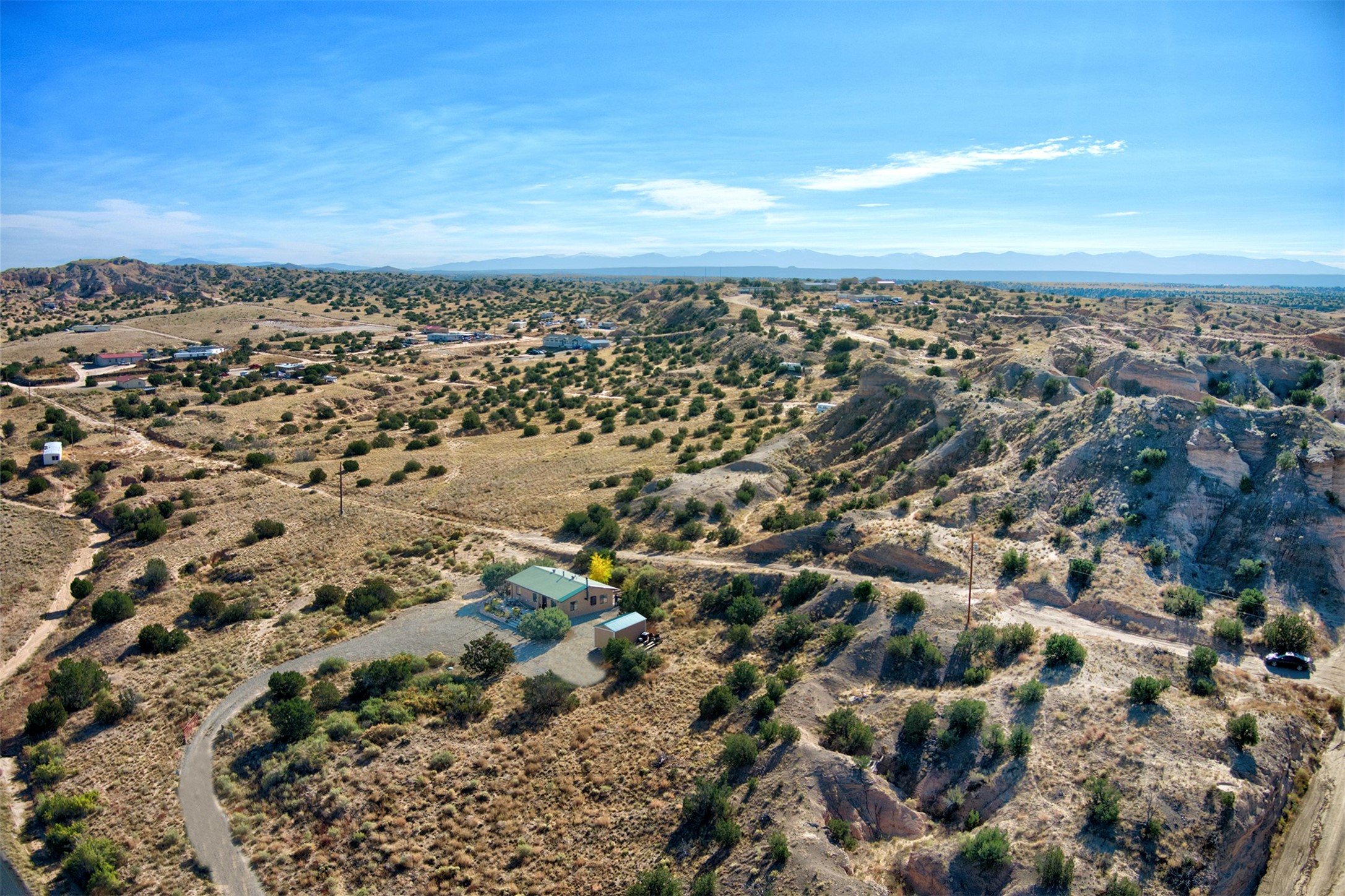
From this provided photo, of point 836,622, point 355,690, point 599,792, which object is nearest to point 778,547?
point 836,622

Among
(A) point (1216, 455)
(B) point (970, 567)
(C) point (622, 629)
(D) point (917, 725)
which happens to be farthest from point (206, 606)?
(A) point (1216, 455)

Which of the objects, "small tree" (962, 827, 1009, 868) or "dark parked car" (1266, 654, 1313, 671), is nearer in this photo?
"small tree" (962, 827, 1009, 868)

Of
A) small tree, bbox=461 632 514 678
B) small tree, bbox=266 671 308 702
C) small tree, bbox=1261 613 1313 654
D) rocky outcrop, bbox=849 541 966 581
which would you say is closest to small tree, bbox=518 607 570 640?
small tree, bbox=461 632 514 678

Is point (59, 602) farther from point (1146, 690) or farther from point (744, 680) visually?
point (1146, 690)

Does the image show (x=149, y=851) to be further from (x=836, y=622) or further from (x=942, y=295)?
(x=942, y=295)

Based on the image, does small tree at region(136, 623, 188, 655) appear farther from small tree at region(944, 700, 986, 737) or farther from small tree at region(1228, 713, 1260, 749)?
small tree at region(1228, 713, 1260, 749)

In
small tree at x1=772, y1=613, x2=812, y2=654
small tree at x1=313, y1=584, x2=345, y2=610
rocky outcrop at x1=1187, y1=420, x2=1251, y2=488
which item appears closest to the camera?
small tree at x1=772, y1=613, x2=812, y2=654

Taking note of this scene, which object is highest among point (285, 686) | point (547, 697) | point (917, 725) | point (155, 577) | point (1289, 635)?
point (1289, 635)

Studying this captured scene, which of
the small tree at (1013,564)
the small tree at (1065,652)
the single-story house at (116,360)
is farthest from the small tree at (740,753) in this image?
the single-story house at (116,360)
